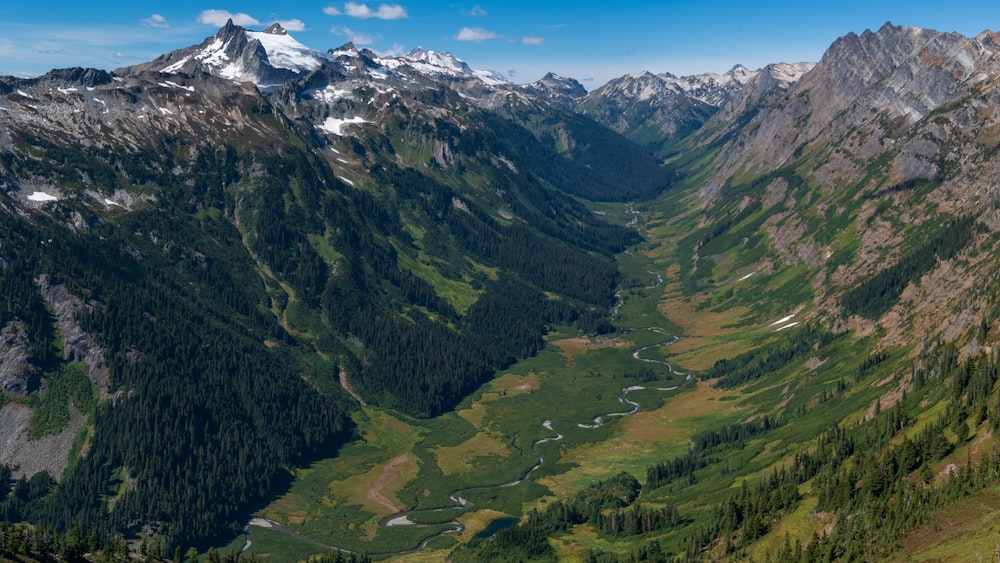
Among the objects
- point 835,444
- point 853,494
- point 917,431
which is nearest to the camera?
point 853,494

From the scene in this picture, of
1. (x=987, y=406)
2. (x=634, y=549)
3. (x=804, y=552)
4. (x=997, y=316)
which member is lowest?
(x=634, y=549)

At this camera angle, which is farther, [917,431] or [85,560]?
[917,431]

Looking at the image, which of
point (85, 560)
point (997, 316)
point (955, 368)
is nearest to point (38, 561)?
point (85, 560)

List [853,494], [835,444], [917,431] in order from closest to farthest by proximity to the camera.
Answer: [853,494] < [917,431] < [835,444]

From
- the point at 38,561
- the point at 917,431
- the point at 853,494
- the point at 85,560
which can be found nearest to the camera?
the point at 38,561

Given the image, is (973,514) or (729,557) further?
(729,557)

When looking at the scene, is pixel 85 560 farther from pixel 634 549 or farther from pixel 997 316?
pixel 997 316

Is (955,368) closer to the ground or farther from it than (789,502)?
farther from it

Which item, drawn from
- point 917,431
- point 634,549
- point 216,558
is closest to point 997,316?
point 917,431

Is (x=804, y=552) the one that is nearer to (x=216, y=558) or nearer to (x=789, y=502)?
(x=789, y=502)
